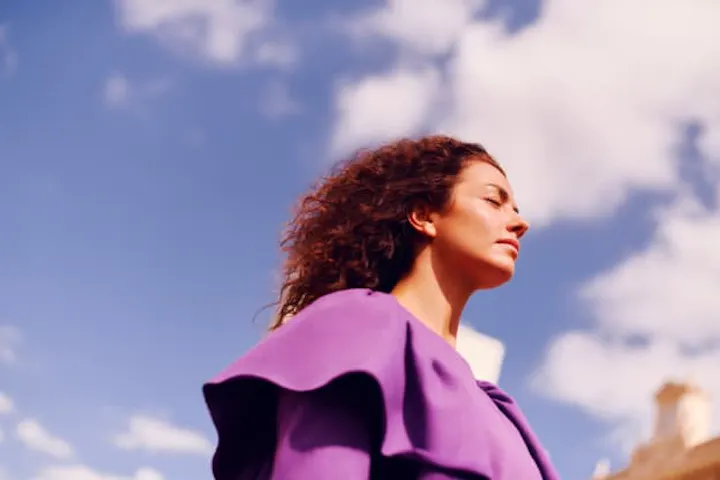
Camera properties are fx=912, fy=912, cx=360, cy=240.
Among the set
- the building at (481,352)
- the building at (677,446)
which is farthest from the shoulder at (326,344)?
the building at (677,446)

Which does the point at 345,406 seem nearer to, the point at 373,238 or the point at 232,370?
the point at 232,370

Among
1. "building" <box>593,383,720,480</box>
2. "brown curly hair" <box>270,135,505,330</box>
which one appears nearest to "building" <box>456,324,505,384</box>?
"brown curly hair" <box>270,135,505,330</box>

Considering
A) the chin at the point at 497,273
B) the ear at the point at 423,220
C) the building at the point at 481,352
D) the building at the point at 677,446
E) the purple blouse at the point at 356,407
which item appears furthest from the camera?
the building at the point at 677,446

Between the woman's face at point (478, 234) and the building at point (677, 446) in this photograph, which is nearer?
the woman's face at point (478, 234)

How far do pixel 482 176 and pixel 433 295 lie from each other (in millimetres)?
429

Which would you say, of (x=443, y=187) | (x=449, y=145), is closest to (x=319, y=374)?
(x=443, y=187)

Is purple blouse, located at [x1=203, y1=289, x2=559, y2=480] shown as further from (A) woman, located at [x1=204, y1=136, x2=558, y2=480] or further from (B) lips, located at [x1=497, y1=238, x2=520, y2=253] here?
(B) lips, located at [x1=497, y1=238, x2=520, y2=253]

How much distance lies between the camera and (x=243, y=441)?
7.45 ft

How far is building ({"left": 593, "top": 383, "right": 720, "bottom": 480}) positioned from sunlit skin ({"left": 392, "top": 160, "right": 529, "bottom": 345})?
1369 centimetres

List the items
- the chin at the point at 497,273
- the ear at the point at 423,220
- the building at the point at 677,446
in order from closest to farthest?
the chin at the point at 497,273
the ear at the point at 423,220
the building at the point at 677,446

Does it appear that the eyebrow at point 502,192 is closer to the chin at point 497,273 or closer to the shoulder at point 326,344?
the chin at point 497,273

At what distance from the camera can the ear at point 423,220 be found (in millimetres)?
2684

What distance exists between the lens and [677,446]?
21734 mm

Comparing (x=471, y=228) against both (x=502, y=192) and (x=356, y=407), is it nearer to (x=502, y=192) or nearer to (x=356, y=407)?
(x=502, y=192)
